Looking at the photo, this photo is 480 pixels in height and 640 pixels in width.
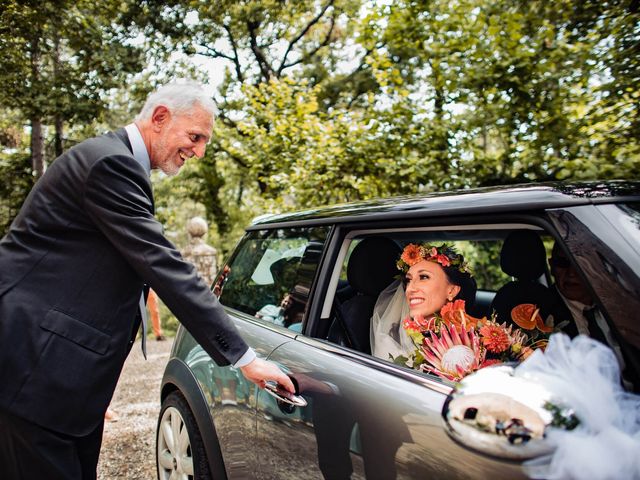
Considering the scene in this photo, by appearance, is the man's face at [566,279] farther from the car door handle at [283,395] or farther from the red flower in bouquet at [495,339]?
the car door handle at [283,395]

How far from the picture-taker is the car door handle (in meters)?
1.61

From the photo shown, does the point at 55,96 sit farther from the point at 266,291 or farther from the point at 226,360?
the point at 226,360

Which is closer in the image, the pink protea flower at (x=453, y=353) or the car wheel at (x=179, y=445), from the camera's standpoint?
the pink protea flower at (x=453, y=353)

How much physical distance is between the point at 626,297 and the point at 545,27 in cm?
437

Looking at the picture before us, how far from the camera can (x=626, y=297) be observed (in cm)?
103

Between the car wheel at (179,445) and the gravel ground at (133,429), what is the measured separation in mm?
1022

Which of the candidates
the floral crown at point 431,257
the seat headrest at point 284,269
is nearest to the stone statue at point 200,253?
the seat headrest at point 284,269

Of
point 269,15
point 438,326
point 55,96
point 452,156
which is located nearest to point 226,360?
point 438,326

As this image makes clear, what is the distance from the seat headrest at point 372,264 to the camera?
2.41m

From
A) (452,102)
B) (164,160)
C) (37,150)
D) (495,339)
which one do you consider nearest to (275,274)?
(164,160)

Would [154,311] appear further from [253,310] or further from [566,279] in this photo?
[566,279]

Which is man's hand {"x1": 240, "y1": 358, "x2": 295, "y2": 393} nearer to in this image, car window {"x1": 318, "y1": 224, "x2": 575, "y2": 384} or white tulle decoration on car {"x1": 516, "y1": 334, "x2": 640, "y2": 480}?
car window {"x1": 318, "y1": 224, "x2": 575, "y2": 384}

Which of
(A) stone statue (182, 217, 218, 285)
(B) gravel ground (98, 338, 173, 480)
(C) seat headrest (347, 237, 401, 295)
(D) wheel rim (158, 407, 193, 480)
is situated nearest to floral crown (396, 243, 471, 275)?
(C) seat headrest (347, 237, 401, 295)

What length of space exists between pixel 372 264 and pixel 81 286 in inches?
54.6
